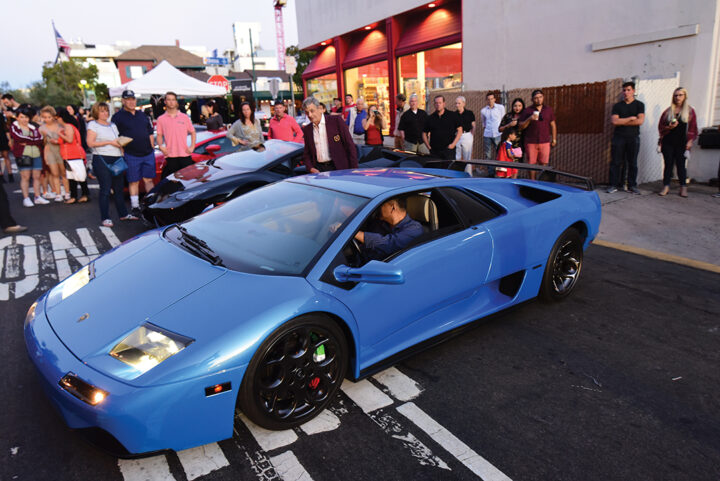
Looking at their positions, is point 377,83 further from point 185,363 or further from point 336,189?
point 185,363

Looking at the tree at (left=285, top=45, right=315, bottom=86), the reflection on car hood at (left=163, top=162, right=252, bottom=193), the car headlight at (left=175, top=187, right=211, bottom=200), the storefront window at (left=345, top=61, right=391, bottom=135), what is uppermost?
the tree at (left=285, top=45, right=315, bottom=86)

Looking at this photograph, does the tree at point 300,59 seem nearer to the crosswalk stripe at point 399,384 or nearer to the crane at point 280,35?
the crane at point 280,35

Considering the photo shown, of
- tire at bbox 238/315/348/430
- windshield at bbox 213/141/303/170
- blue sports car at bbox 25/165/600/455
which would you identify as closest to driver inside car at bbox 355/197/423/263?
blue sports car at bbox 25/165/600/455

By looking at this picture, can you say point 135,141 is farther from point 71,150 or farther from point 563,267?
point 563,267

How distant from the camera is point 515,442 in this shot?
246 cm

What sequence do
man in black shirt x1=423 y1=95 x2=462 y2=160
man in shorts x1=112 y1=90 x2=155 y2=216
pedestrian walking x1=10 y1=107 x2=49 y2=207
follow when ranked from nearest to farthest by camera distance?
man in shorts x1=112 y1=90 x2=155 y2=216
pedestrian walking x1=10 y1=107 x2=49 y2=207
man in black shirt x1=423 y1=95 x2=462 y2=160

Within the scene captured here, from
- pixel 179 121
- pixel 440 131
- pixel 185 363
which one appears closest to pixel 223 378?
pixel 185 363

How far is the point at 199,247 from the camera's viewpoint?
297 cm

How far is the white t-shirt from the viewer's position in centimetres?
693

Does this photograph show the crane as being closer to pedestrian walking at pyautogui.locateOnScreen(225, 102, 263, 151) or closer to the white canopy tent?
the white canopy tent

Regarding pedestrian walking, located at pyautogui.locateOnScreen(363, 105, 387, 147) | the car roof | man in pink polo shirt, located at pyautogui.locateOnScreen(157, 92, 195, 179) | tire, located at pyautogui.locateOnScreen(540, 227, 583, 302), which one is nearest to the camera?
the car roof

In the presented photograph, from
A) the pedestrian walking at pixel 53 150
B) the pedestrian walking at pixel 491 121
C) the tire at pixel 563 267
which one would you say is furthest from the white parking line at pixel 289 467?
the pedestrian walking at pixel 491 121

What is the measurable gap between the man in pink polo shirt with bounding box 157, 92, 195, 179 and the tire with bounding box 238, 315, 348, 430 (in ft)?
19.3

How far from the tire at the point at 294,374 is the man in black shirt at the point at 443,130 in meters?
6.55
